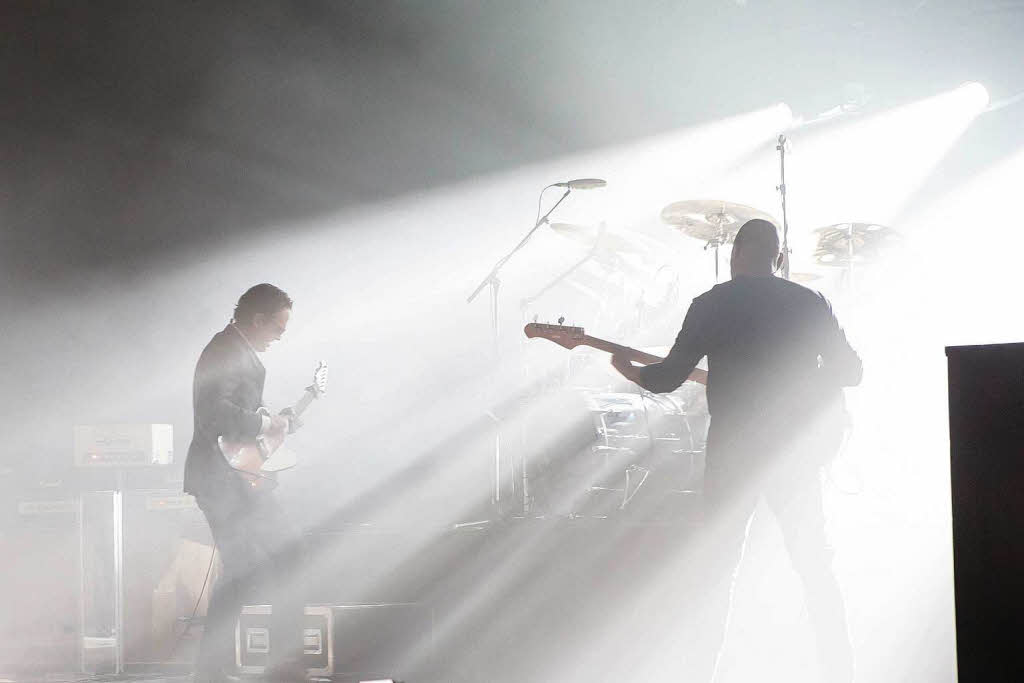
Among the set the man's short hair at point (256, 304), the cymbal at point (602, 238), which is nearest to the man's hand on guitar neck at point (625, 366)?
the man's short hair at point (256, 304)

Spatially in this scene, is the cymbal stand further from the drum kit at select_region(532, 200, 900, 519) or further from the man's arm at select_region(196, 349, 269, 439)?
the man's arm at select_region(196, 349, 269, 439)

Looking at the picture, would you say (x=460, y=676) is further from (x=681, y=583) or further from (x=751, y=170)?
(x=751, y=170)

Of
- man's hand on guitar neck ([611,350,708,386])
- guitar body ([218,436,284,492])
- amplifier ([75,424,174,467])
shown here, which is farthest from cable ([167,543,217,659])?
man's hand on guitar neck ([611,350,708,386])

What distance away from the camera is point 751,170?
24.6ft

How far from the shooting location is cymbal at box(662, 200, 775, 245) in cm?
498

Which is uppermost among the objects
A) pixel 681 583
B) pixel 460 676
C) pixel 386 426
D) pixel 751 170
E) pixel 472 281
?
pixel 751 170

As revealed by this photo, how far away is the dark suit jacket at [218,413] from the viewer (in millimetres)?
3393

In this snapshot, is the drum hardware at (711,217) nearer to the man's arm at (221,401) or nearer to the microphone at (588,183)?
the microphone at (588,183)

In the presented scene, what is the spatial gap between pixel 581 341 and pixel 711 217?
207 cm

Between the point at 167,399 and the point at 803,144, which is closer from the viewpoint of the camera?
the point at 167,399

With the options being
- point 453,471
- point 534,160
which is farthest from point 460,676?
point 534,160

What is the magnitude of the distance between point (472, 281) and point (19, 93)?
3.28 meters

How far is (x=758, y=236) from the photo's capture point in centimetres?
299

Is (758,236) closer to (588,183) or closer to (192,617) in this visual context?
(588,183)
